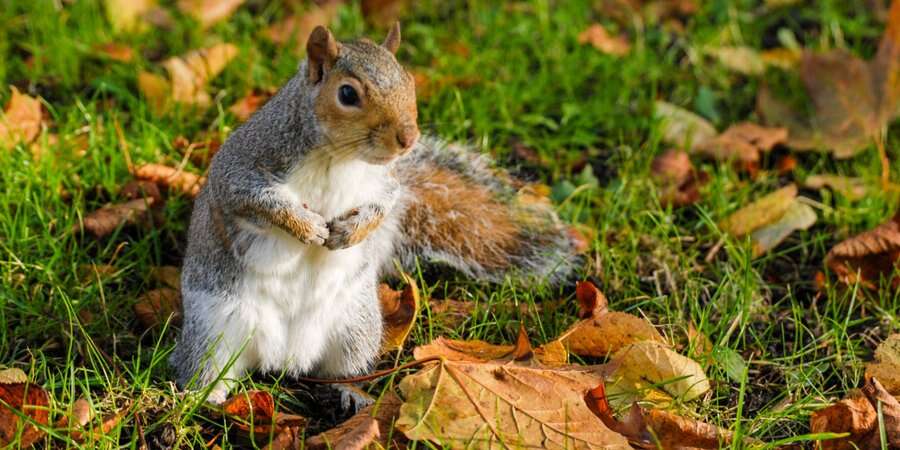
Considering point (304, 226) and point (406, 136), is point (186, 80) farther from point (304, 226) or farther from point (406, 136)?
point (406, 136)

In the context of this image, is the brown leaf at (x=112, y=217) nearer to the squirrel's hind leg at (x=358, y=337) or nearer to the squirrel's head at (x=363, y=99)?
the squirrel's hind leg at (x=358, y=337)

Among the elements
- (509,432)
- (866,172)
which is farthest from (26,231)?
(866,172)

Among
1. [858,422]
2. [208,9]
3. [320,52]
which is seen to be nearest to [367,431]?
[320,52]

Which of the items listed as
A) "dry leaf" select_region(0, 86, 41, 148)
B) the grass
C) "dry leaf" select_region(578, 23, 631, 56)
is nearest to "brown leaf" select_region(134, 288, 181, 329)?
the grass

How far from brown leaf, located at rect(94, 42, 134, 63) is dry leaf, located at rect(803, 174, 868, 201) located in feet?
5.33

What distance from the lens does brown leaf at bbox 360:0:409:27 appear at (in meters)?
2.97

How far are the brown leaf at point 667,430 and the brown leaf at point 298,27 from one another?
1.51 meters

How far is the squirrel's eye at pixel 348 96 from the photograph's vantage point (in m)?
1.54

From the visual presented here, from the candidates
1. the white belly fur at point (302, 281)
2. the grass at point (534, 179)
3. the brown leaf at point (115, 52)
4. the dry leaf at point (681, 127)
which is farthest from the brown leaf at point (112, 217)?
the dry leaf at point (681, 127)

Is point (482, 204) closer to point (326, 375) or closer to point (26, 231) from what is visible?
A: point (326, 375)

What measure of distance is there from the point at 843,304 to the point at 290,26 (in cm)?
156

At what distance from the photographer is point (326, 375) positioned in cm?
189

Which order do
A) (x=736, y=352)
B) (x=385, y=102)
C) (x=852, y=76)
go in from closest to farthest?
(x=385, y=102), (x=736, y=352), (x=852, y=76)

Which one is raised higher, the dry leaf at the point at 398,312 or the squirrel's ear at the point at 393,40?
the squirrel's ear at the point at 393,40
